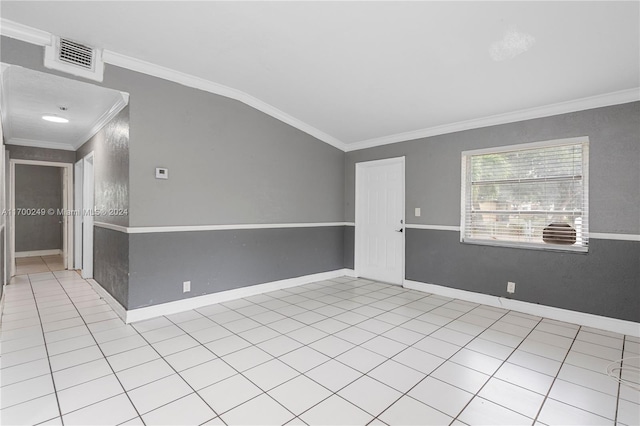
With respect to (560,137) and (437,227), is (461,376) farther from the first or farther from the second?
(560,137)

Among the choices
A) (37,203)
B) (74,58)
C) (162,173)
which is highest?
(74,58)

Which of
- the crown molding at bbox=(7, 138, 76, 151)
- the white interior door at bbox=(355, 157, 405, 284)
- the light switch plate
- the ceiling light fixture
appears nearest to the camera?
the light switch plate

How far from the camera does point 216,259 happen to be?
4.01m

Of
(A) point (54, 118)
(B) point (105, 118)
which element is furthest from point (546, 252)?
(A) point (54, 118)

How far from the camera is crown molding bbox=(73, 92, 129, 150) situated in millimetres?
3404

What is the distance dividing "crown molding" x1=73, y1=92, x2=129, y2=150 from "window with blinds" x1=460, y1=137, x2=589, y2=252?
4.31 m

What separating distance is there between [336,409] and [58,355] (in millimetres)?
2400

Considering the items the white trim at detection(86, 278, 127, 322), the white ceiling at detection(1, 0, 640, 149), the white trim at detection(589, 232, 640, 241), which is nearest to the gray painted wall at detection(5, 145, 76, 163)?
the white trim at detection(86, 278, 127, 322)

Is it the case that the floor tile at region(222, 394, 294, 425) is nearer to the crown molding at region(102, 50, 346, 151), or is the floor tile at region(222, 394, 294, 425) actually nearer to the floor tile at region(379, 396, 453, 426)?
the floor tile at region(379, 396, 453, 426)

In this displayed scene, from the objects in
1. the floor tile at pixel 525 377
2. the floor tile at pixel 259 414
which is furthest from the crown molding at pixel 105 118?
the floor tile at pixel 525 377

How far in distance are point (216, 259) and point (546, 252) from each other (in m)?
4.05

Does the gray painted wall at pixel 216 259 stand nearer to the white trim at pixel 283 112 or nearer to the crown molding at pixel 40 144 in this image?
the white trim at pixel 283 112

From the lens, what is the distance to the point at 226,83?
3.88m

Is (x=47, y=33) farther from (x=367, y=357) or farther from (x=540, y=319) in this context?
(x=540, y=319)
